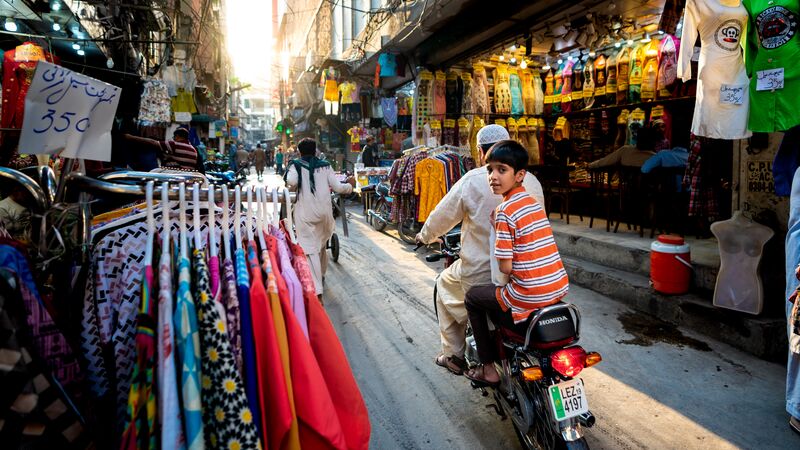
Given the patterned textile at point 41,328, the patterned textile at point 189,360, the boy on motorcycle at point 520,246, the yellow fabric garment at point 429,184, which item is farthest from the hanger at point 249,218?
the yellow fabric garment at point 429,184

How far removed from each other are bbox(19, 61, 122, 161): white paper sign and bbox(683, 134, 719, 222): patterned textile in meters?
6.11

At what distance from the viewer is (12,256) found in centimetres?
132

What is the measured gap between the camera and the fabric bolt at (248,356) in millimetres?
1413

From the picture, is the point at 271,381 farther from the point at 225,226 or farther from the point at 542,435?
the point at 542,435

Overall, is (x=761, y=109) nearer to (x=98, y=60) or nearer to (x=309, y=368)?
(x=309, y=368)

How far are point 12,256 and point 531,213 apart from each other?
86.1 inches

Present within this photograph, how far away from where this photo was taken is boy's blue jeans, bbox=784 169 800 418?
290 centimetres

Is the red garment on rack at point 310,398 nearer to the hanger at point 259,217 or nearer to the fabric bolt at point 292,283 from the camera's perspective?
the fabric bolt at point 292,283

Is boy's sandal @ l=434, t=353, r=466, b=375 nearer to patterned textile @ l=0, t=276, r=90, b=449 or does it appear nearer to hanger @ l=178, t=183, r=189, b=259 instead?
hanger @ l=178, t=183, r=189, b=259

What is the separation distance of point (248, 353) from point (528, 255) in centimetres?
158

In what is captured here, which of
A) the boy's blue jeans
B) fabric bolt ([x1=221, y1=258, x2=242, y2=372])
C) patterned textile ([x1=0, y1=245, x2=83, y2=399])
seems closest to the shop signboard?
the boy's blue jeans

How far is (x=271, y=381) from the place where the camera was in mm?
1422

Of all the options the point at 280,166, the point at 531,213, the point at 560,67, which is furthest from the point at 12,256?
the point at 280,166

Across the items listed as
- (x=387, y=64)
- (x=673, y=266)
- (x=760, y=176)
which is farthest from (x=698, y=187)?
(x=387, y=64)
